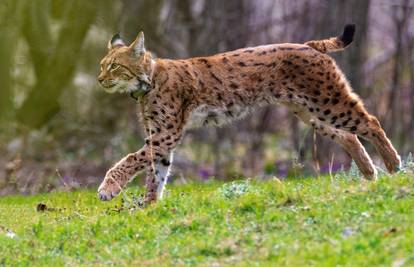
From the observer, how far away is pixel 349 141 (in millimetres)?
12430

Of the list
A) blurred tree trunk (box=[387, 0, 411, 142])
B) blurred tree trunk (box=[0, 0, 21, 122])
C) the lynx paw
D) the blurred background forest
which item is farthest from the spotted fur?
blurred tree trunk (box=[387, 0, 411, 142])

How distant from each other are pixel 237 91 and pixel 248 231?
4.01 m

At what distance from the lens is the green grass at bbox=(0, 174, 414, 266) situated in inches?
300

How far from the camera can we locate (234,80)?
40.1ft

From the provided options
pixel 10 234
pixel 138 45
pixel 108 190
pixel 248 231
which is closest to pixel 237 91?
pixel 138 45

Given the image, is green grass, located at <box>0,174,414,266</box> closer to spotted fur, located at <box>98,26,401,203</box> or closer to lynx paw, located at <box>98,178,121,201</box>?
lynx paw, located at <box>98,178,121,201</box>

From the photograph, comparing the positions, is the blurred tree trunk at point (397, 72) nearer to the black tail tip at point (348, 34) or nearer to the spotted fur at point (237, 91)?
the spotted fur at point (237, 91)

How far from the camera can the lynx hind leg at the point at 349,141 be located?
480 inches

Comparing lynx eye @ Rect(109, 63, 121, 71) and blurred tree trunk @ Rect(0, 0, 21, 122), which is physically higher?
lynx eye @ Rect(109, 63, 121, 71)

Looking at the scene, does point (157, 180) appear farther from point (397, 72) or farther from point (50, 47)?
point (397, 72)

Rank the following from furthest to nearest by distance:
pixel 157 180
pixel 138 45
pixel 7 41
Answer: pixel 7 41 < pixel 138 45 < pixel 157 180

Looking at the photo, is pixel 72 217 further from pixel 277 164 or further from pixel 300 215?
pixel 277 164

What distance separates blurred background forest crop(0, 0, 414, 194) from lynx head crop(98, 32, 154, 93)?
657 centimetres

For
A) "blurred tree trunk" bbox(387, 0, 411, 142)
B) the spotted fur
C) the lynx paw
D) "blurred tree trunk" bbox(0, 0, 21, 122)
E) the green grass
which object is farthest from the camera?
"blurred tree trunk" bbox(387, 0, 411, 142)
